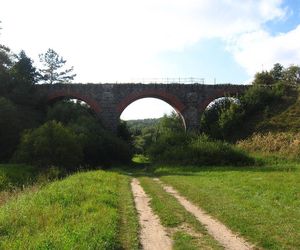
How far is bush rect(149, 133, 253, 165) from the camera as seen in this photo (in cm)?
3072

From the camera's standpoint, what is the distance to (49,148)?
2903 centimetres

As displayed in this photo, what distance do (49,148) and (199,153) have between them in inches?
426

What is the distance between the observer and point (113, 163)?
39.4 metres

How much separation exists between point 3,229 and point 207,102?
36688 mm

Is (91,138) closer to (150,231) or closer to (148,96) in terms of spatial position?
(148,96)

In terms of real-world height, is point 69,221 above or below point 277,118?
below

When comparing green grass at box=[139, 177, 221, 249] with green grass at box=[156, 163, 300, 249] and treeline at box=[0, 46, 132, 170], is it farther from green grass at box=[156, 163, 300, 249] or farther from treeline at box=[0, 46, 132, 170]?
treeline at box=[0, 46, 132, 170]

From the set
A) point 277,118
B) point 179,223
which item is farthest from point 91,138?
point 179,223

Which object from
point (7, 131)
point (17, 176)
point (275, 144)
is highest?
point (7, 131)

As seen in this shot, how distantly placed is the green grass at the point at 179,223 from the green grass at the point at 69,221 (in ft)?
2.74

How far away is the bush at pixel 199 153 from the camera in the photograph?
30719 millimetres

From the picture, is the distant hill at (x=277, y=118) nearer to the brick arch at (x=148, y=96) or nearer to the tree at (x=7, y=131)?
the brick arch at (x=148, y=96)

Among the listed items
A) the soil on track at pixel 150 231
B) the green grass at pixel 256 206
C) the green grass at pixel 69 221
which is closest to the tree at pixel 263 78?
the green grass at pixel 256 206

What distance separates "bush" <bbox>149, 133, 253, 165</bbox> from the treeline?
606cm
